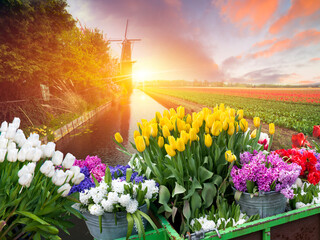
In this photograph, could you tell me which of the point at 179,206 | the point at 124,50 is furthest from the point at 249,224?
the point at 124,50

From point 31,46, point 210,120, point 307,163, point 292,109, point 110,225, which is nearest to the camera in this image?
point 110,225

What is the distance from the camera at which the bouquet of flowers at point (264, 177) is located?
193cm

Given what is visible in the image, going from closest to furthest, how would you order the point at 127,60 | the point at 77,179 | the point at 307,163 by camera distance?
the point at 77,179
the point at 307,163
the point at 127,60

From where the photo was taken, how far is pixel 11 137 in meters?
1.96

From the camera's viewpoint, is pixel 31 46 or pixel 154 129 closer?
pixel 154 129

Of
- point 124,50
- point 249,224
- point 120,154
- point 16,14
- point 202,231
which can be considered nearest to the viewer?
point 202,231

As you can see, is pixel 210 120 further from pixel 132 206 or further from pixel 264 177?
pixel 132 206

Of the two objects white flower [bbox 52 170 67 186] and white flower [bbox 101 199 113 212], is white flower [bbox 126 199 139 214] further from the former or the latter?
white flower [bbox 52 170 67 186]

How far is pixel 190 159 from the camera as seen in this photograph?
2047 millimetres

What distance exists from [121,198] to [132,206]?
0.10 metres

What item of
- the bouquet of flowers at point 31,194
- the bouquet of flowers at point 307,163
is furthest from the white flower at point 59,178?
the bouquet of flowers at point 307,163

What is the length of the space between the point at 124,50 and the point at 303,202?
63.5 metres

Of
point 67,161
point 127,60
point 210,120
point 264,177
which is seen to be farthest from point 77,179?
point 127,60

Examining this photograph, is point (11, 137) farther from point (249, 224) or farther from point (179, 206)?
point (249, 224)
